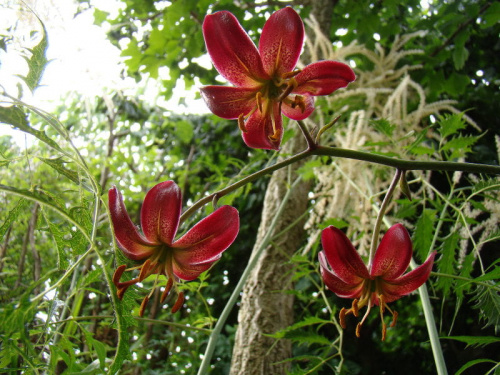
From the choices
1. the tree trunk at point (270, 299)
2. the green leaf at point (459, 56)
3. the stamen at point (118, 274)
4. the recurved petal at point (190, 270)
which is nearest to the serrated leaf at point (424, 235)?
the tree trunk at point (270, 299)

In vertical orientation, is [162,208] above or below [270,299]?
above

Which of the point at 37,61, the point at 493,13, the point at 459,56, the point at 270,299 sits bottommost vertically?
the point at 270,299

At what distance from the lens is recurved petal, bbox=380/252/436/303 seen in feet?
1.68

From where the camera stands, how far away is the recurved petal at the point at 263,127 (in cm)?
53

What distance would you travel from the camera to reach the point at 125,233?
46cm

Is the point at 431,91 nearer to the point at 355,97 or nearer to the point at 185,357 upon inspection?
the point at 355,97

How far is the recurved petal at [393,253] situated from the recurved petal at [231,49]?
0.24 meters

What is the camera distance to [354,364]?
1.60 m

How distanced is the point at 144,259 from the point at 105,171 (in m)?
1.47

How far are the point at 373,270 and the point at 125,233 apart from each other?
0.97 ft

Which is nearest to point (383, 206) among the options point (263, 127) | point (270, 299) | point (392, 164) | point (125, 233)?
point (392, 164)

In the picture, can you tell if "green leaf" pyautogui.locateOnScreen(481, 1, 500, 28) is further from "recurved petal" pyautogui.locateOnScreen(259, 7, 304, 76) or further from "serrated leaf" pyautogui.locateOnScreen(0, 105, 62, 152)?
"serrated leaf" pyautogui.locateOnScreen(0, 105, 62, 152)

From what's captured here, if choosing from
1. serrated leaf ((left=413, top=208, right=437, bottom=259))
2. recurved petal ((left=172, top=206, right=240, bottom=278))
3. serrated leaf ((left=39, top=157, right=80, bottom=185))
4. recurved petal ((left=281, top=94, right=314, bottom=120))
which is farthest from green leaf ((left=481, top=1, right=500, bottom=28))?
serrated leaf ((left=39, top=157, right=80, bottom=185))

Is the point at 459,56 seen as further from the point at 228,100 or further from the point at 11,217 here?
the point at 11,217
